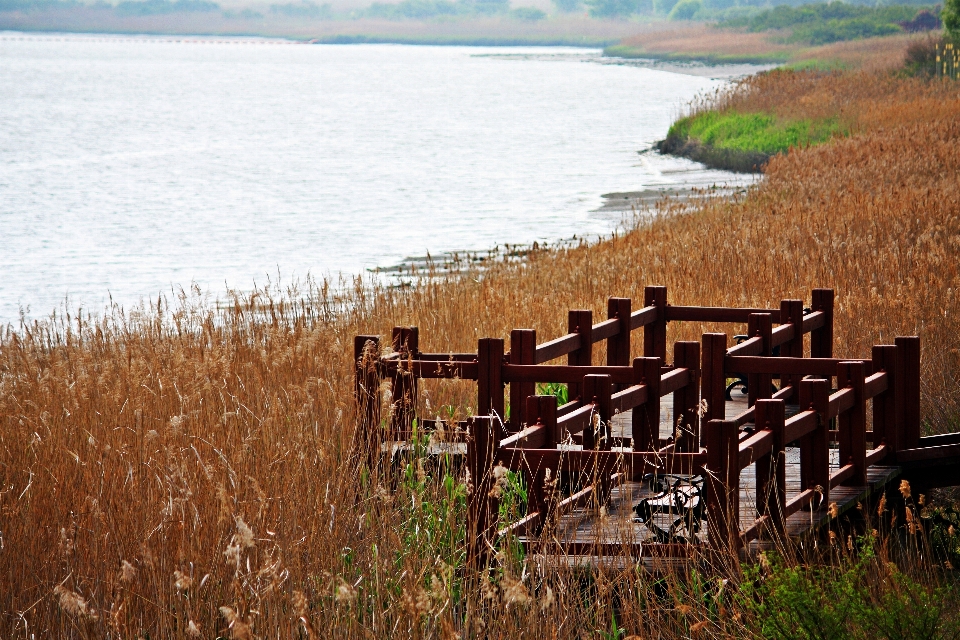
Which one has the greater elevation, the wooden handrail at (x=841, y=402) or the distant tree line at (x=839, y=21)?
the distant tree line at (x=839, y=21)

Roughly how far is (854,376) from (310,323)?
6.47 m

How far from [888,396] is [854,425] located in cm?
59

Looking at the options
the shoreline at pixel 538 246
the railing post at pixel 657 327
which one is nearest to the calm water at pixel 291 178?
the shoreline at pixel 538 246

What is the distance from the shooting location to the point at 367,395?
5.76 meters

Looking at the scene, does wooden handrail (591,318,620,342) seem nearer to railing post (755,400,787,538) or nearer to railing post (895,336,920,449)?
railing post (895,336,920,449)

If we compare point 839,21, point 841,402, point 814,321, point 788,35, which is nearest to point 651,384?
point 841,402

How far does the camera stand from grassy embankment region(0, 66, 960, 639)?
408 centimetres

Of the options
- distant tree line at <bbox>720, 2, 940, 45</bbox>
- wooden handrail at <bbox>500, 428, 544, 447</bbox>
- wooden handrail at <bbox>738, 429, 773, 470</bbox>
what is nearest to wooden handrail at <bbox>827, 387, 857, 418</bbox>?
wooden handrail at <bbox>738, 429, 773, 470</bbox>

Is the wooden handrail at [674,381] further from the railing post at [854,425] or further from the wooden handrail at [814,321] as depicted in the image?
the wooden handrail at [814,321]

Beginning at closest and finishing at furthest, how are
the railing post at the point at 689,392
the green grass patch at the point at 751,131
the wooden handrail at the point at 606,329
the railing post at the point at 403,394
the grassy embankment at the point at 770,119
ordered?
the railing post at the point at 689,392 < the railing post at the point at 403,394 < the wooden handrail at the point at 606,329 < the grassy embankment at the point at 770,119 < the green grass patch at the point at 751,131

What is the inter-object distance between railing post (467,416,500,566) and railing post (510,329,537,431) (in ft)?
4.06

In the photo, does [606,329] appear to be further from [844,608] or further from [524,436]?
[844,608]

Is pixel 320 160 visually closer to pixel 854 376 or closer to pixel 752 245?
pixel 752 245

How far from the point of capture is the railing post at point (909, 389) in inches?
236
